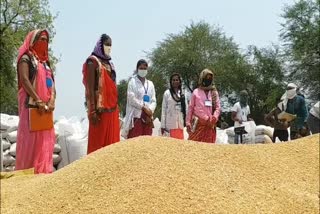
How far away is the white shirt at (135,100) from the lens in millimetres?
6262

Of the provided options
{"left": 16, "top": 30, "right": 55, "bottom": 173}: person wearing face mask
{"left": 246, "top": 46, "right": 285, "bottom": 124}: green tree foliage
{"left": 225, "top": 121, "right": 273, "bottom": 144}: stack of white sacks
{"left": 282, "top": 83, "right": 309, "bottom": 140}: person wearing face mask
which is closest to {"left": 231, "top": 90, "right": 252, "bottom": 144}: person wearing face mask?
{"left": 225, "top": 121, "right": 273, "bottom": 144}: stack of white sacks

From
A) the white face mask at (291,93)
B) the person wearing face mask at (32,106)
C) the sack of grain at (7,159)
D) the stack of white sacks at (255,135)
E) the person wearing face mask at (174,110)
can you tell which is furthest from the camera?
the stack of white sacks at (255,135)

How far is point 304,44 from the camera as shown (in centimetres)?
3453

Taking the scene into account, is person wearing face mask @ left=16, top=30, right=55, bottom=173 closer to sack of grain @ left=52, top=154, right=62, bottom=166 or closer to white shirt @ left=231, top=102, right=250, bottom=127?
sack of grain @ left=52, top=154, right=62, bottom=166

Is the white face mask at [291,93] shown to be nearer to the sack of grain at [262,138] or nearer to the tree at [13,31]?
the sack of grain at [262,138]

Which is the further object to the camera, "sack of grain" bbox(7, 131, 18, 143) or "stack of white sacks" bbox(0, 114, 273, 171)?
"sack of grain" bbox(7, 131, 18, 143)

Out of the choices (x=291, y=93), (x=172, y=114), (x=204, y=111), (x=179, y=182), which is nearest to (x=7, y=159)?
(x=172, y=114)

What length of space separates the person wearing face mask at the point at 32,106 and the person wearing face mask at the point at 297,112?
3295 mm

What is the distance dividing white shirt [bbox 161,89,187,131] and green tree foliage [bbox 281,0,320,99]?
2681cm

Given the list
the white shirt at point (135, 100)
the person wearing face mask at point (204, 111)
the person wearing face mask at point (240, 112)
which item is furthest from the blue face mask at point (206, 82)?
the person wearing face mask at point (240, 112)

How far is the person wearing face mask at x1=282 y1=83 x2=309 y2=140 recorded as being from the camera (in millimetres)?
7259

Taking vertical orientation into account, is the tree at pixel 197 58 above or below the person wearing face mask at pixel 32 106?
above

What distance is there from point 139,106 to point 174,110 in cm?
95

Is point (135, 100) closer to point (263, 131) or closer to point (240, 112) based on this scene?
point (240, 112)
